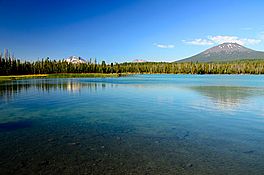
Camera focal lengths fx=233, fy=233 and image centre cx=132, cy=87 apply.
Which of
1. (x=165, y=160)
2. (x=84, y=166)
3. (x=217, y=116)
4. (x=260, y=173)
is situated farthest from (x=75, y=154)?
(x=217, y=116)

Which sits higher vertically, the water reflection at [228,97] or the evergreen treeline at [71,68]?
the evergreen treeline at [71,68]

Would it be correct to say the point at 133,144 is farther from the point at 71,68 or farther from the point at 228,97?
the point at 71,68

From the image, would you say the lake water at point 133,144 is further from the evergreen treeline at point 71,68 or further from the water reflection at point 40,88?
the evergreen treeline at point 71,68

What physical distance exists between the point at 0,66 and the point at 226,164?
133 m

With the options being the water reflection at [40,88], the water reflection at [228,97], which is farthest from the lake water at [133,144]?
the water reflection at [40,88]

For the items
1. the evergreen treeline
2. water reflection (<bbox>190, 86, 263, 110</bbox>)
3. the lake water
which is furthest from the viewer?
the evergreen treeline

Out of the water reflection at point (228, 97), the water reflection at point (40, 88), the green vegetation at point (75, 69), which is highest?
the green vegetation at point (75, 69)

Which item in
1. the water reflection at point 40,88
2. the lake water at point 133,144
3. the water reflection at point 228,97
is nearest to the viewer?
the lake water at point 133,144

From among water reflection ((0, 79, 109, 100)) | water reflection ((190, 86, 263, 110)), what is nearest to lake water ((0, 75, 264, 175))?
water reflection ((190, 86, 263, 110))

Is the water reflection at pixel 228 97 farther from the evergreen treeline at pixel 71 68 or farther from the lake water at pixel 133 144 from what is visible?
the evergreen treeline at pixel 71 68

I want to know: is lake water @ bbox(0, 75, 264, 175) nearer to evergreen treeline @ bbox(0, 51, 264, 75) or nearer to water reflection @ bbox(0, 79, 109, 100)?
water reflection @ bbox(0, 79, 109, 100)

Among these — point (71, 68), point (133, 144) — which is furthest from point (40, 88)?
point (71, 68)

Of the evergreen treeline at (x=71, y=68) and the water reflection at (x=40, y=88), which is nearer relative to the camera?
the water reflection at (x=40, y=88)

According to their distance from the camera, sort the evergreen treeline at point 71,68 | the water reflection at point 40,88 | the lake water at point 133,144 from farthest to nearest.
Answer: the evergreen treeline at point 71,68 < the water reflection at point 40,88 < the lake water at point 133,144
